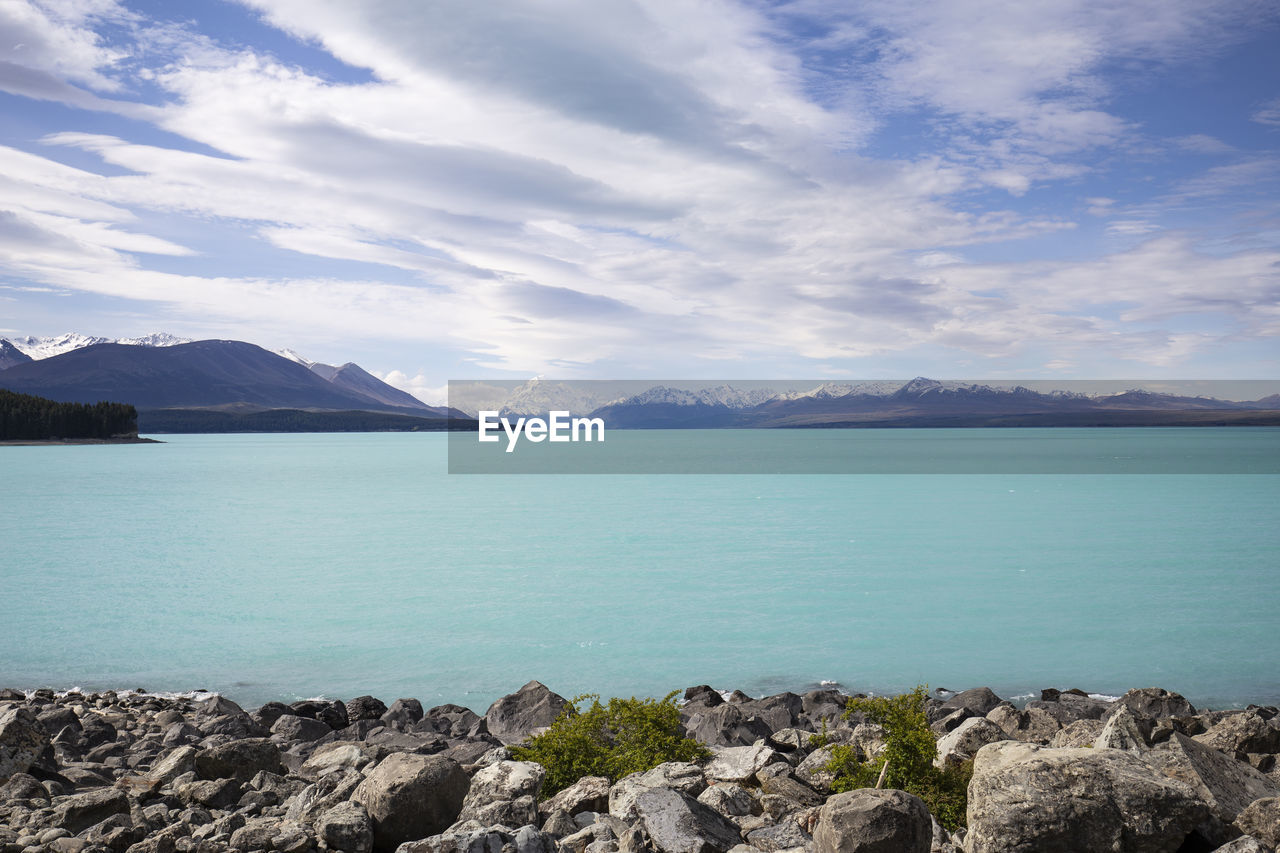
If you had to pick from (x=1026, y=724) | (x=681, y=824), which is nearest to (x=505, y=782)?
(x=681, y=824)

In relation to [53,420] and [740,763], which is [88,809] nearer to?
[740,763]

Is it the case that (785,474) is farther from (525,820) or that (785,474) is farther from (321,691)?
(525,820)

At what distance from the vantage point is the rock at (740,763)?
7281 mm

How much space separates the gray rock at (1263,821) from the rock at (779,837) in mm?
2643

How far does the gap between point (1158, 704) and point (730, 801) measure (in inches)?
301

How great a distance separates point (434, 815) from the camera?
244 inches

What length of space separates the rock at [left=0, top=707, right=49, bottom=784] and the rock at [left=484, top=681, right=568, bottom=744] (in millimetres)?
4734

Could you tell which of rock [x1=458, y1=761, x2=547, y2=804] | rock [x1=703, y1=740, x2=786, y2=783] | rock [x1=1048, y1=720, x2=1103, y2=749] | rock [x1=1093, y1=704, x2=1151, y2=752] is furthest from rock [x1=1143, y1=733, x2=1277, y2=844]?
rock [x1=458, y1=761, x2=547, y2=804]

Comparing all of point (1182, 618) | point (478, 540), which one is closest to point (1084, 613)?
point (1182, 618)

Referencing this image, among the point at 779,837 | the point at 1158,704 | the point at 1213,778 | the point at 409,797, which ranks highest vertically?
the point at 1213,778

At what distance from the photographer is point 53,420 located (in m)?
133

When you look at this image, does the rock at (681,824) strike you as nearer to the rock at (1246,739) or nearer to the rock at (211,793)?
the rock at (211,793)

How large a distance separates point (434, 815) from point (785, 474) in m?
72.9

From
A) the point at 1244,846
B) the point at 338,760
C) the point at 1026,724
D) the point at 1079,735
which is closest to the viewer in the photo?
the point at 1244,846
